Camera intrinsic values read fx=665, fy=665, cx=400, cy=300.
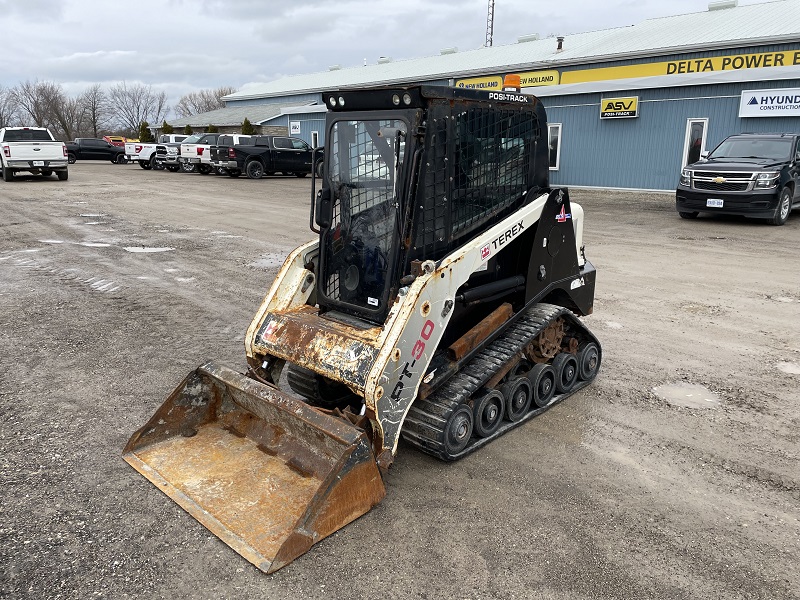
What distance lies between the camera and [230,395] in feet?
14.3

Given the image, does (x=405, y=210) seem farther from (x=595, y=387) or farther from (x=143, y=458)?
(x=595, y=387)

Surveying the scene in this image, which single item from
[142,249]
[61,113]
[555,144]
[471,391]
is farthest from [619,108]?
[61,113]

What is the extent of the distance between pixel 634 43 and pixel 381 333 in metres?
23.3

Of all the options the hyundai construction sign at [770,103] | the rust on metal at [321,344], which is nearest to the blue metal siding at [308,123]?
the hyundai construction sign at [770,103]

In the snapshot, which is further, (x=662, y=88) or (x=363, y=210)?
(x=662, y=88)

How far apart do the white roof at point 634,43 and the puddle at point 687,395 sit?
17.2 m

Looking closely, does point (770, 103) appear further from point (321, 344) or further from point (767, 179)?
point (321, 344)

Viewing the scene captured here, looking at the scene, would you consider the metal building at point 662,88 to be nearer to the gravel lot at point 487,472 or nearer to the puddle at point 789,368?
the gravel lot at point 487,472

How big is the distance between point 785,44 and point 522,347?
18.8 metres

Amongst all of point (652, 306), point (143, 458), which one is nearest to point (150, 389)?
point (143, 458)

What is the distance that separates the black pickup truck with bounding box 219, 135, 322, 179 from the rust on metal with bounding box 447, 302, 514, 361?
23.9m

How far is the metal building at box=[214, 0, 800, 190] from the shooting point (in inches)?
733

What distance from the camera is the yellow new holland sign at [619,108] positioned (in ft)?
68.4

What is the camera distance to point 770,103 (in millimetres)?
18094
